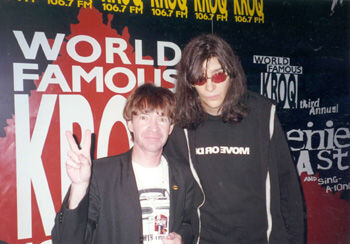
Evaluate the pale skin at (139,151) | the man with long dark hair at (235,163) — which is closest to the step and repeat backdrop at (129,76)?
the pale skin at (139,151)

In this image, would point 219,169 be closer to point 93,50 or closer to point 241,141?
point 241,141

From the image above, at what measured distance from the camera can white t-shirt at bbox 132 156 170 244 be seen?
156cm

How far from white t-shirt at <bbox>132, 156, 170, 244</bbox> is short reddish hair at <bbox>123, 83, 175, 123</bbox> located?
333 mm

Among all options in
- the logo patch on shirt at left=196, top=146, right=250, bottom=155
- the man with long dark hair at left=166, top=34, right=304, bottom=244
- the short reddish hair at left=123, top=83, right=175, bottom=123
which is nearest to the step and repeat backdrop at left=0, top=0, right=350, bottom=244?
the short reddish hair at left=123, top=83, right=175, bottom=123

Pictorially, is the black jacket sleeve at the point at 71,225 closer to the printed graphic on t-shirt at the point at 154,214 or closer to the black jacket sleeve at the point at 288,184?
the printed graphic on t-shirt at the point at 154,214

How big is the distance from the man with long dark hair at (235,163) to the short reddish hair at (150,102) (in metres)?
0.10

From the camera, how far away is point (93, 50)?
2285 millimetres

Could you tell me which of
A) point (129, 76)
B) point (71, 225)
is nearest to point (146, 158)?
point (71, 225)

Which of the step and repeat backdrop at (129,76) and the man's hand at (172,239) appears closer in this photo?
the man's hand at (172,239)

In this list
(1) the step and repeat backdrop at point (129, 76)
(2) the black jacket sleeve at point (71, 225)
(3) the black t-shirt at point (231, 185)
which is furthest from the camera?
(1) the step and repeat backdrop at point (129, 76)

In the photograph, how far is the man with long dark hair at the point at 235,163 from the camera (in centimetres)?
160

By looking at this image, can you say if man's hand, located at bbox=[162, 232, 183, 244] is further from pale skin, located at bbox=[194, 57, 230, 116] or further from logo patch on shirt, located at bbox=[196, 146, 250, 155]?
pale skin, located at bbox=[194, 57, 230, 116]

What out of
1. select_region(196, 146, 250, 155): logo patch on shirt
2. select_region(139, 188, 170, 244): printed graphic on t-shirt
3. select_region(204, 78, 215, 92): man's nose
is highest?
select_region(204, 78, 215, 92): man's nose

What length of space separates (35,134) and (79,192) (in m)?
1.02
